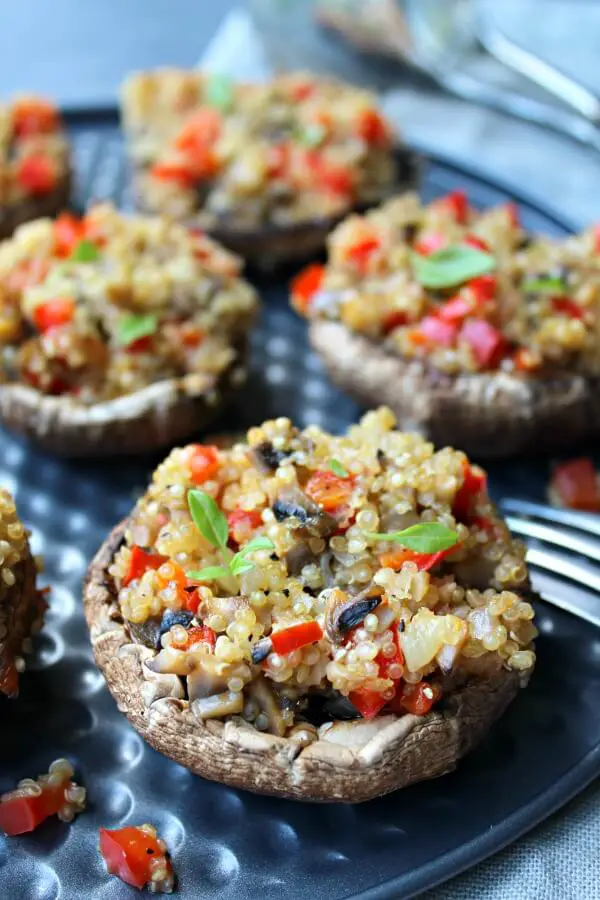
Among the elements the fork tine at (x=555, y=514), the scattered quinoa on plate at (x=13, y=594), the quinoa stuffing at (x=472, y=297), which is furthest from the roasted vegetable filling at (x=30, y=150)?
the fork tine at (x=555, y=514)

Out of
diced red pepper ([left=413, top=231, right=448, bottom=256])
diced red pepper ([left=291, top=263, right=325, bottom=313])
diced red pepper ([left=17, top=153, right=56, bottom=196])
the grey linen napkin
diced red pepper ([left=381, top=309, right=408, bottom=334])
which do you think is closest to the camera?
diced red pepper ([left=381, top=309, right=408, bottom=334])

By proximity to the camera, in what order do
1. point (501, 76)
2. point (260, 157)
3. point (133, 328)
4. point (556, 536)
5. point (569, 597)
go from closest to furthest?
point (569, 597) < point (556, 536) < point (133, 328) < point (260, 157) < point (501, 76)

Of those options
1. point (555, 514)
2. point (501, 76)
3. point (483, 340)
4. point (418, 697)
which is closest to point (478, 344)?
point (483, 340)

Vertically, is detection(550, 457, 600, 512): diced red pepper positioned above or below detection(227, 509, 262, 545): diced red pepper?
below

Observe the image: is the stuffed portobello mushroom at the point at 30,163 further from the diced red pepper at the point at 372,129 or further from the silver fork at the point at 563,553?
the silver fork at the point at 563,553

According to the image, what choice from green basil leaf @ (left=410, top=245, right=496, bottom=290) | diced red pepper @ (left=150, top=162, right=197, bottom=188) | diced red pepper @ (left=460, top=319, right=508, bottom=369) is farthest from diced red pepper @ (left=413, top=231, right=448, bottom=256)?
diced red pepper @ (left=150, top=162, right=197, bottom=188)

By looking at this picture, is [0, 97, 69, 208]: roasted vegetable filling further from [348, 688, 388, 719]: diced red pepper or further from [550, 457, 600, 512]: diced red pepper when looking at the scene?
[348, 688, 388, 719]: diced red pepper

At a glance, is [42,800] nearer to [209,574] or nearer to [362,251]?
[209,574]
